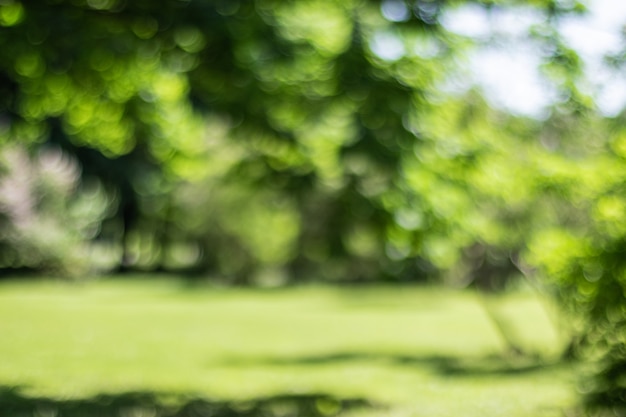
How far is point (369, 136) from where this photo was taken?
8.20 metres

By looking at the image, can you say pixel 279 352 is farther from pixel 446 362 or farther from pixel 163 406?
pixel 163 406

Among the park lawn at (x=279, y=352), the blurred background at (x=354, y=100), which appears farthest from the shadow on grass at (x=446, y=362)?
the blurred background at (x=354, y=100)

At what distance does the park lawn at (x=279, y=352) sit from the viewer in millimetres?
10906

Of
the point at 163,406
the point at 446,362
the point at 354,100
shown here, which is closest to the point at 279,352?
the point at 446,362

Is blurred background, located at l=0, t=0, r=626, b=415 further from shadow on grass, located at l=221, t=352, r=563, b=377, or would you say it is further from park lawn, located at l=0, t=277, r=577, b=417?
shadow on grass, located at l=221, t=352, r=563, b=377

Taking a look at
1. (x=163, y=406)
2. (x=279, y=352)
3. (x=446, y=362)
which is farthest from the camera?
(x=279, y=352)

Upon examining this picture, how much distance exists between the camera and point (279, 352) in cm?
1608

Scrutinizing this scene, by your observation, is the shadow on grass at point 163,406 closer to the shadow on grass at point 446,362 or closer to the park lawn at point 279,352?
the park lawn at point 279,352

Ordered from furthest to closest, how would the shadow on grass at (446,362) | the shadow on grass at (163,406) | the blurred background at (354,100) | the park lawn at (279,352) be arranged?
the shadow on grass at (446,362)
the park lawn at (279,352)
the shadow on grass at (163,406)
the blurred background at (354,100)

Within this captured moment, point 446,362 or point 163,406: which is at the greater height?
point 163,406

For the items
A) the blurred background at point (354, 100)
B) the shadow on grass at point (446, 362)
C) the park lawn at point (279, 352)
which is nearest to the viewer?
the blurred background at point (354, 100)

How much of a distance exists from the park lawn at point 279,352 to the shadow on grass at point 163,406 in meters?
0.29

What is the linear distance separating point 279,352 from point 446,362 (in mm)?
2564

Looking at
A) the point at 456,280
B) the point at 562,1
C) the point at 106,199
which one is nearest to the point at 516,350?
the point at 456,280
